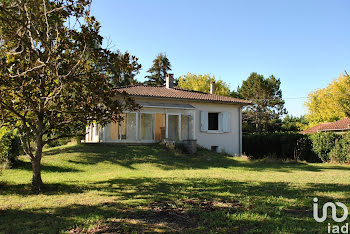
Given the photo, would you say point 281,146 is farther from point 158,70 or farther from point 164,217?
point 158,70

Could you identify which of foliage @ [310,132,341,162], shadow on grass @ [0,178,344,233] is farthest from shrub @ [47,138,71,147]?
foliage @ [310,132,341,162]

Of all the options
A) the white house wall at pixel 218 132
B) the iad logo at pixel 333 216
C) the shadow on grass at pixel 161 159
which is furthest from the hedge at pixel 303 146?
the iad logo at pixel 333 216

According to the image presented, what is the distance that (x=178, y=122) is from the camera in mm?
20031

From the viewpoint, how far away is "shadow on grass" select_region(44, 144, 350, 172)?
13086mm

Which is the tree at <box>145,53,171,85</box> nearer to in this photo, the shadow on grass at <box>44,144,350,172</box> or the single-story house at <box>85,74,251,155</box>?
the single-story house at <box>85,74,251,155</box>

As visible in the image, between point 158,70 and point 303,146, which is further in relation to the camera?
point 158,70

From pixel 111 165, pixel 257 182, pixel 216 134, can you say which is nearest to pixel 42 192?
pixel 111 165

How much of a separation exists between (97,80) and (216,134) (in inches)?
588

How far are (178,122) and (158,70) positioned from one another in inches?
1104

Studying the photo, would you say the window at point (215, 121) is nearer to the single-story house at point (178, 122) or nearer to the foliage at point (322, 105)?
the single-story house at point (178, 122)

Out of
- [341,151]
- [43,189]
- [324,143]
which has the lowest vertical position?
[43,189]

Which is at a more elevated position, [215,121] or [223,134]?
[215,121]

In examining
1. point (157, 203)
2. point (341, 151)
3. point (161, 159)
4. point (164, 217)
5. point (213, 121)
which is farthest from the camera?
point (213, 121)

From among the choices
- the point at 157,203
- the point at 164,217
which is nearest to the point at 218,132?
the point at 157,203
